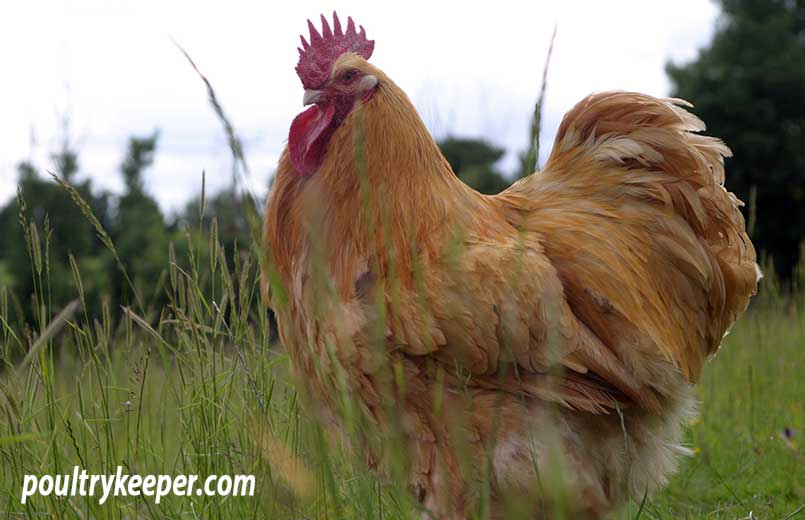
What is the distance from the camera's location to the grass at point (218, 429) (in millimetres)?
2021

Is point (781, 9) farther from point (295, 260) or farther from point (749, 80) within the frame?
point (295, 260)

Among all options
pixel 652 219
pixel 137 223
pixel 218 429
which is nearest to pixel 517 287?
pixel 218 429

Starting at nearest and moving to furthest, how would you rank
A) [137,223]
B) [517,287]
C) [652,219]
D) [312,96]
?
1. [517,287]
2. [312,96]
3. [652,219]
4. [137,223]

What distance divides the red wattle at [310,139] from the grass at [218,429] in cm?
53

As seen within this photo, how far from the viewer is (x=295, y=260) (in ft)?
8.98

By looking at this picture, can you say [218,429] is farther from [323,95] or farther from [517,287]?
[323,95]

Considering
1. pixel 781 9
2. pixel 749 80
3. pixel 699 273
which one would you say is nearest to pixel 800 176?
pixel 749 80

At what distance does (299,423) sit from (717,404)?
374 centimetres

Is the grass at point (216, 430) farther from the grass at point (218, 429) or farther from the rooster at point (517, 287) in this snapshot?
the rooster at point (517, 287)

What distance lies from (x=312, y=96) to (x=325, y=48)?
0.30 meters

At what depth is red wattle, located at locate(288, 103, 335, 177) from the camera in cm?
278

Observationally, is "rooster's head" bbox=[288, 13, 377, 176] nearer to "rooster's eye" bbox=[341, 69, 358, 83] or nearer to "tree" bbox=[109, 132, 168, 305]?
"rooster's eye" bbox=[341, 69, 358, 83]

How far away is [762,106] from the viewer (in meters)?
22.9

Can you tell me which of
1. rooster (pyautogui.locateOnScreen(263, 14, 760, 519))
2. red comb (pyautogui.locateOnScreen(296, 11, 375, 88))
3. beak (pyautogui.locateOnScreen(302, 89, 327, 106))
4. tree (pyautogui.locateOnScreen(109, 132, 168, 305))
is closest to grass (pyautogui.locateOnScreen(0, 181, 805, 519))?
rooster (pyautogui.locateOnScreen(263, 14, 760, 519))
